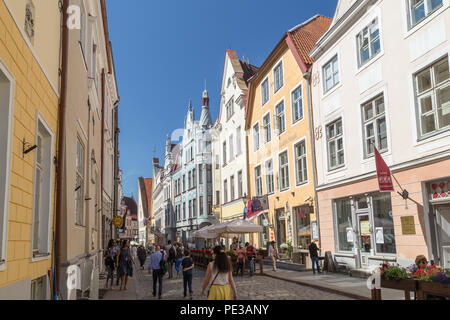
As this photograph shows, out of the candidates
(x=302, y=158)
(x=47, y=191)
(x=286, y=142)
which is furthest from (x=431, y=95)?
(x=286, y=142)

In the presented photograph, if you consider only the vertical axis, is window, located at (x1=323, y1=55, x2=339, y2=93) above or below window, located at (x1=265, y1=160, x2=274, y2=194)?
above

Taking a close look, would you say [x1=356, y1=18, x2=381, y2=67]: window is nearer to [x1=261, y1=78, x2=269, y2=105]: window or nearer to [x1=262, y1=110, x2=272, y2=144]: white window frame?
[x1=262, y1=110, x2=272, y2=144]: white window frame

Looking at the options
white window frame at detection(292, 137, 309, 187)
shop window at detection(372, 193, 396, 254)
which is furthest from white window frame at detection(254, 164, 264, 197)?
shop window at detection(372, 193, 396, 254)

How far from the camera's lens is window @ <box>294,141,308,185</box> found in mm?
21766

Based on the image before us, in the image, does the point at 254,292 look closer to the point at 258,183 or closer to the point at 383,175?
the point at 383,175

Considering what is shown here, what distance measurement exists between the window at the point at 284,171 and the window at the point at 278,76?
154 inches

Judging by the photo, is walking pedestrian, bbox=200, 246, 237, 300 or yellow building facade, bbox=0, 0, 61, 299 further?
walking pedestrian, bbox=200, 246, 237, 300

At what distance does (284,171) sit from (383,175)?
10481mm

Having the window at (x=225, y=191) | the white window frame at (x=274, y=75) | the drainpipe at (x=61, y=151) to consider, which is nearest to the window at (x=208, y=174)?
the window at (x=225, y=191)

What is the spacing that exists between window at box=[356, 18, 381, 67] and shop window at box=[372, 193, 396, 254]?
5169 mm

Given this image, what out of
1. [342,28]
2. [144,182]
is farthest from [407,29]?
[144,182]

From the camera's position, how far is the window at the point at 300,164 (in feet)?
71.4

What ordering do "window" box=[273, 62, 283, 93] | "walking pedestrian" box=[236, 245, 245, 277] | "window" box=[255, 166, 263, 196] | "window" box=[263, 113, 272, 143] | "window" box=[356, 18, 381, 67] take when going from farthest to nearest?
"window" box=[255, 166, 263, 196], "window" box=[263, 113, 272, 143], "window" box=[273, 62, 283, 93], "walking pedestrian" box=[236, 245, 245, 277], "window" box=[356, 18, 381, 67]

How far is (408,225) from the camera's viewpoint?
1353cm
